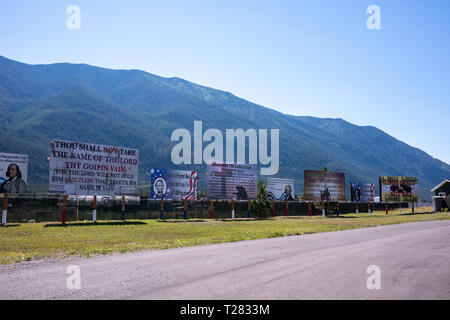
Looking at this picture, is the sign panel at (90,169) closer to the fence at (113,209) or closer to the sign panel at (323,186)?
the fence at (113,209)

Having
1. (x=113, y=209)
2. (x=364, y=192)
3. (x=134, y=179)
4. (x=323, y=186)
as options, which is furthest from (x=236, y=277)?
(x=364, y=192)

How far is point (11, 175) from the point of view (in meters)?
41.2

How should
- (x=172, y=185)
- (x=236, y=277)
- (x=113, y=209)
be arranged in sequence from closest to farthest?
1. (x=236, y=277)
2. (x=113, y=209)
3. (x=172, y=185)

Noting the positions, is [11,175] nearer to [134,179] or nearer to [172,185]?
[134,179]

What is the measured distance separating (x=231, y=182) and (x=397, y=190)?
38.9 metres

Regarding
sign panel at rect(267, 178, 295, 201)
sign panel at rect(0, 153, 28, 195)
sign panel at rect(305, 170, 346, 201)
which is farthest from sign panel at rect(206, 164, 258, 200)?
sign panel at rect(267, 178, 295, 201)

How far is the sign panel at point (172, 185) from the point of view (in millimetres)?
42344

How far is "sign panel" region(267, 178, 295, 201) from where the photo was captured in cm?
7144

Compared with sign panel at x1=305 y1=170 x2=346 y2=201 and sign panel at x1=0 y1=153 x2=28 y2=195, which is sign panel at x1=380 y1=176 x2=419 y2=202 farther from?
sign panel at x1=0 y1=153 x2=28 y2=195

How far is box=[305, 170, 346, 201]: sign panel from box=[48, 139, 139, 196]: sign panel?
30056 mm

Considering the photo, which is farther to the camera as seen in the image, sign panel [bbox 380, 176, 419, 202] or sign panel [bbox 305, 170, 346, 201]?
sign panel [bbox 380, 176, 419, 202]

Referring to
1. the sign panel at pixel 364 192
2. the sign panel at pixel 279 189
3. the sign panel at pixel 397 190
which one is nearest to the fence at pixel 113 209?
the sign panel at pixel 279 189

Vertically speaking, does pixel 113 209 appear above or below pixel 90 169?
below
